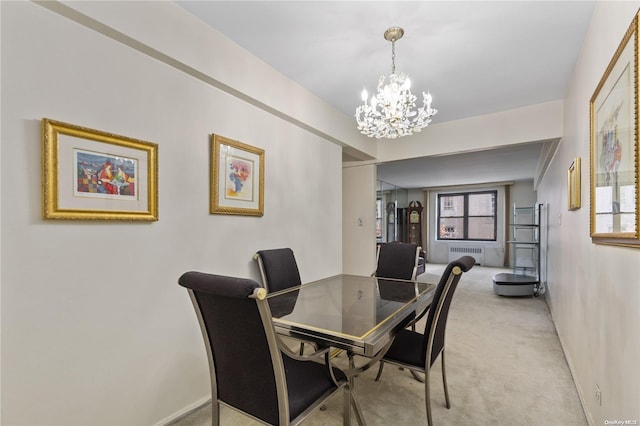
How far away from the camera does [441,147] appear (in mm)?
3977

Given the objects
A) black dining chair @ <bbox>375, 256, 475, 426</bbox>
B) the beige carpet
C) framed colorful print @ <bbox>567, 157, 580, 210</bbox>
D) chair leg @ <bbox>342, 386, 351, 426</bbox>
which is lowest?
the beige carpet

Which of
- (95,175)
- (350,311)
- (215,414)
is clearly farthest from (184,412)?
(95,175)

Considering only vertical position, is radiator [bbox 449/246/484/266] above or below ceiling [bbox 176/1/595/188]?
below

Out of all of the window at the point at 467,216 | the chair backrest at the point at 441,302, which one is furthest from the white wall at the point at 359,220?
the window at the point at 467,216

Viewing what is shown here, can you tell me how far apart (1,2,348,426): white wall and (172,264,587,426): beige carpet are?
0.57m

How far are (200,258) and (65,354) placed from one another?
85 cm

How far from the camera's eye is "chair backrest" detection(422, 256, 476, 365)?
62.9 inches

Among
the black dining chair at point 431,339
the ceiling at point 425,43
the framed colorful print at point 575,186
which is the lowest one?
the black dining chair at point 431,339

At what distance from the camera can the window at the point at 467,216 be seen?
894 centimetres

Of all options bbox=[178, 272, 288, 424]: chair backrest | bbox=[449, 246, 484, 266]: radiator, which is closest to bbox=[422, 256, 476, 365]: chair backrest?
bbox=[178, 272, 288, 424]: chair backrest

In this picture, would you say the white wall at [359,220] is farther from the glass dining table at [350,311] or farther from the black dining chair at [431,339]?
the black dining chair at [431,339]

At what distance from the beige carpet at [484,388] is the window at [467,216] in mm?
5940

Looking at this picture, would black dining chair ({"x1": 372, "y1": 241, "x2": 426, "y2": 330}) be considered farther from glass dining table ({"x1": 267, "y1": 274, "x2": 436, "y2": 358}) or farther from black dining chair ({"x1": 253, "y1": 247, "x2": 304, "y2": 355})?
black dining chair ({"x1": 253, "y1": 247, "x2": 304, "y2": 355})

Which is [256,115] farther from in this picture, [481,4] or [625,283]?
[625,283]
